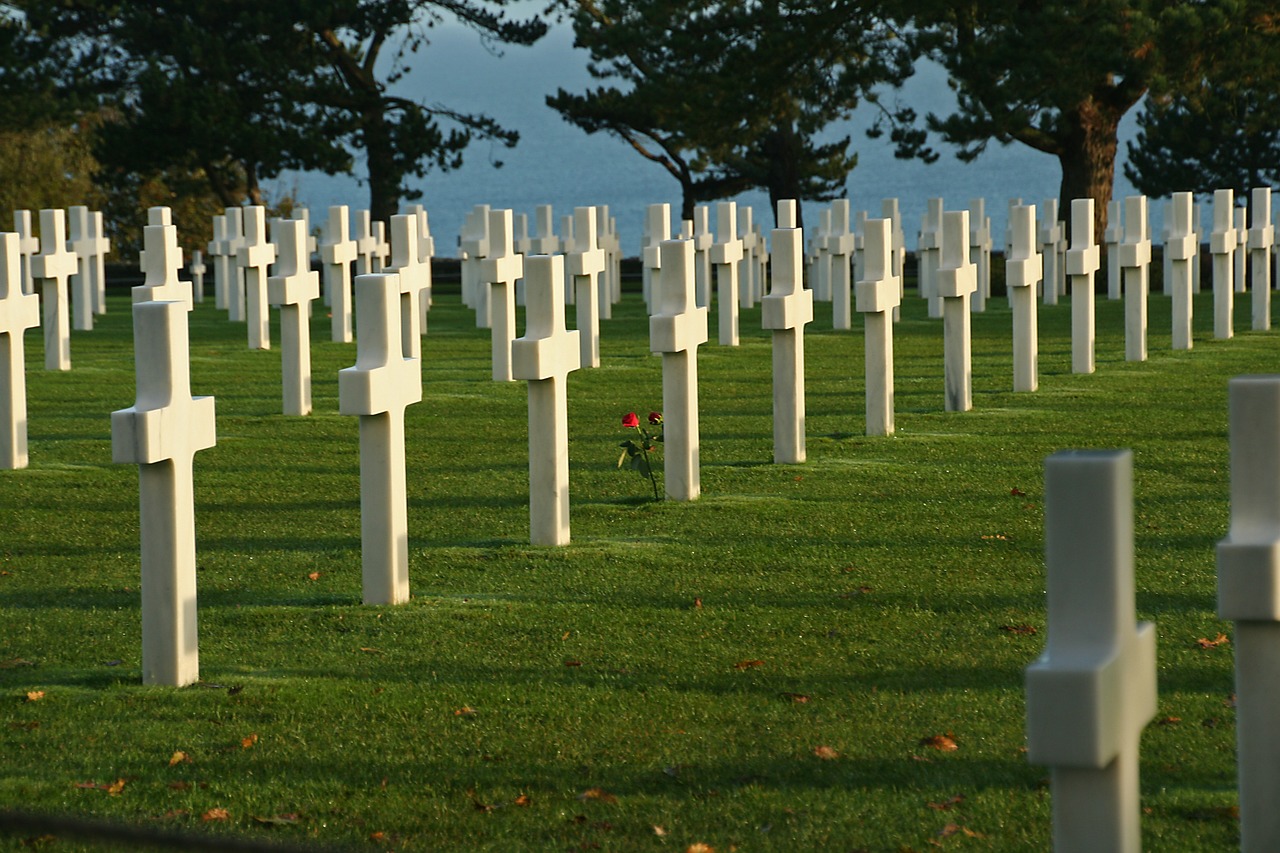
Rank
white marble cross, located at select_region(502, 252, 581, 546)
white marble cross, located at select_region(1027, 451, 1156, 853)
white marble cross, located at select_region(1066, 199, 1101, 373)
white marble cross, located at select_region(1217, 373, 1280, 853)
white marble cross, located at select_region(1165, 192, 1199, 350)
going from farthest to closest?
white marble cross, located at select_region(1165, 192, 1199, 350)
white marble cross, located at select_region(1066, 199, 1101, 373)
white marble cross, located at select_region(502, 252, 581, 546)
white marble cross, located at select_region(1217, 373, 1280, 853)
white marble cross, located at select_region(1027, 451, 1156, 853)

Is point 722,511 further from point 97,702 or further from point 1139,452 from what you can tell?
point 97,702

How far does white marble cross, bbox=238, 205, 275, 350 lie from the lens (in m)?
14.8

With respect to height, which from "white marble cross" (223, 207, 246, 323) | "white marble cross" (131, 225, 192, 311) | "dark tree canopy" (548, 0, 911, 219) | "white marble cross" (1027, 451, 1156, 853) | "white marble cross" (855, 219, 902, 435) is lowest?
"white marble cross" (1027, 451, 1156, 853)

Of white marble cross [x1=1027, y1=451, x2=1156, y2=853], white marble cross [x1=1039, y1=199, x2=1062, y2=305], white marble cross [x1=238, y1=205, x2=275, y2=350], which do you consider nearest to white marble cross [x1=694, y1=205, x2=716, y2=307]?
white marble cross [x1=238, y1=205, x2=275, y2=350]

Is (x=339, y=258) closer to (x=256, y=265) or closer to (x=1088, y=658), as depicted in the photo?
(x=256, y=265)

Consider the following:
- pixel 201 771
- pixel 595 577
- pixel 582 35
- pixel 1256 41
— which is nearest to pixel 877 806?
pixel 201 771

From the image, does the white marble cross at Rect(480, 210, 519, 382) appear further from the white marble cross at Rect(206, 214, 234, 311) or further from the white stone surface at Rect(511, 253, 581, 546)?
the white marble cross at Rect(206, 214, 234, 311)

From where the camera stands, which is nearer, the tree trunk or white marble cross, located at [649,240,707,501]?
white marble cross, located at [649,240,707,501]

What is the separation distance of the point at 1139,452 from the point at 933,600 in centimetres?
367

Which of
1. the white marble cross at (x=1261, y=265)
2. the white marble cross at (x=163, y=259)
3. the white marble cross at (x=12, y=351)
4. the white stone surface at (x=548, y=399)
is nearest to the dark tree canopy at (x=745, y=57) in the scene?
the white marble cross at (x=1261, y=265)

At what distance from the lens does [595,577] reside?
646cm

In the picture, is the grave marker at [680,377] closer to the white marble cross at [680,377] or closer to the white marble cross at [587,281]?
the white marble cross at [680,377]

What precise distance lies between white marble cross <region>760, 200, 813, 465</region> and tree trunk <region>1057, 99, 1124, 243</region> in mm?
17628

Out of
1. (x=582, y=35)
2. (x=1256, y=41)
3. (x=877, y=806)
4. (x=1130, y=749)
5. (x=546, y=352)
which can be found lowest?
(x=877, y=806)
